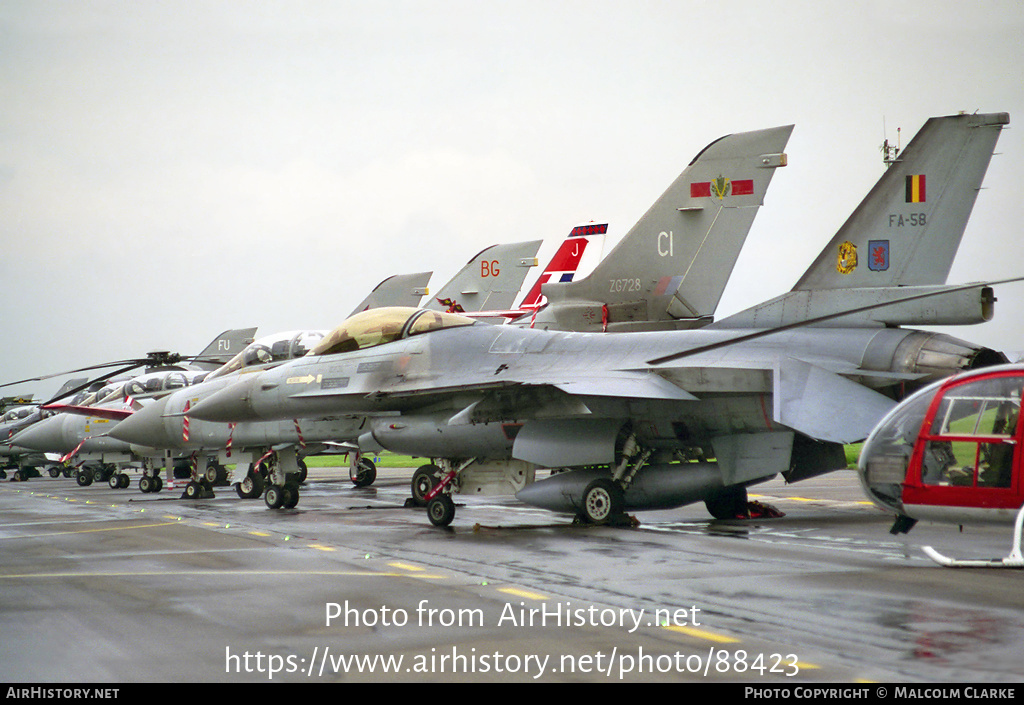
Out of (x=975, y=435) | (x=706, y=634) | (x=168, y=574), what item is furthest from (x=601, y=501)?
(x=706, y=634)

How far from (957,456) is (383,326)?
940 cm

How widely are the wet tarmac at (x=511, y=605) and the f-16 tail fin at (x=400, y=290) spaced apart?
13426mm

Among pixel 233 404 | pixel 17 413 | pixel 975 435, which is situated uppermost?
pixel 233 404

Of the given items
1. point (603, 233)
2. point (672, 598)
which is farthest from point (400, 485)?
point (672, 598)

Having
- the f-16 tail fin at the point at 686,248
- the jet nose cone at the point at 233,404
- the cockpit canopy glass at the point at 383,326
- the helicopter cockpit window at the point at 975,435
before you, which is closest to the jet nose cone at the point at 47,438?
the jet nose cone at the point at 233,404

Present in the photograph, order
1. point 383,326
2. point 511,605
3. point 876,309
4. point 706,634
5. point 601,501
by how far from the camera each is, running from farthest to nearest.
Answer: point 383,326 → point 601,501 → point 876,309 → point 511,605 → point 706,634

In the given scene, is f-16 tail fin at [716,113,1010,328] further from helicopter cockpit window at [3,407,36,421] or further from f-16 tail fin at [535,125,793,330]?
helicopter cockpit window at [3,407,36,421]

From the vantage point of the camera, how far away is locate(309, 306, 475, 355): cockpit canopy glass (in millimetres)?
15703

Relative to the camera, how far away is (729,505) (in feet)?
51.1

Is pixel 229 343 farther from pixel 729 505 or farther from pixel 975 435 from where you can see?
pixel 975 435

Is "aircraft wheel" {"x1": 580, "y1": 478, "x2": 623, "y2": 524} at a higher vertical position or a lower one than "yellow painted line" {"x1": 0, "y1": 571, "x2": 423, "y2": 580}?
higher

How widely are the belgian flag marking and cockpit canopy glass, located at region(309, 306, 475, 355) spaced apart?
6647 millimetres

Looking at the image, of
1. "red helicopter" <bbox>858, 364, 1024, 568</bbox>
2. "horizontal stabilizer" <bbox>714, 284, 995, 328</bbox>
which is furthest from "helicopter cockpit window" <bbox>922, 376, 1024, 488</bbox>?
"horizontal stabilizer" <bbox>714, 284, 995, 328</bbox>

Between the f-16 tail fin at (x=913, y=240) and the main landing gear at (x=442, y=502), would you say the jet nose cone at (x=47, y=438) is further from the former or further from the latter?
the f-16 tail fin at (x=913, y=240)
